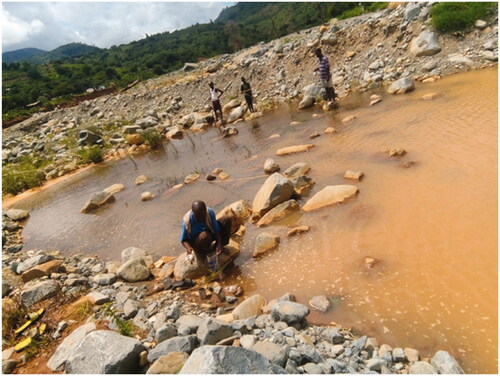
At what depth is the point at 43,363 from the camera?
3658 millimetres

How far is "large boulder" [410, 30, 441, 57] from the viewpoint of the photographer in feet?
43.0

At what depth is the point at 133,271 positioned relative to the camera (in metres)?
5.49

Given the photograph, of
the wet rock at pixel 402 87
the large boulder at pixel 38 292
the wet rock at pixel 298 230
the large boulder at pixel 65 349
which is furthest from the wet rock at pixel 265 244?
the wet rock at pixel 402 87

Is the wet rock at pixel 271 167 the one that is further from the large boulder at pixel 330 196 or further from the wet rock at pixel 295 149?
the large boulder at pixel 330 196

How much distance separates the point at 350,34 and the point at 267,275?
54.7 feet

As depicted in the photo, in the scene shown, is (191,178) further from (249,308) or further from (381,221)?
(249,308)

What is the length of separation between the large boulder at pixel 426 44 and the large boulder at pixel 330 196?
10.3m

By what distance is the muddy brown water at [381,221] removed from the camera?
349cm

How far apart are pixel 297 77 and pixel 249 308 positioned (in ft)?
52.8

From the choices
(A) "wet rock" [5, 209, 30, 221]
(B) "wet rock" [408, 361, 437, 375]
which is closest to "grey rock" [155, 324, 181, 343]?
(B) "wet rock" [408, 361, 437, 375]

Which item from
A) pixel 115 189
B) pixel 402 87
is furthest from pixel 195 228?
pixel 402 87

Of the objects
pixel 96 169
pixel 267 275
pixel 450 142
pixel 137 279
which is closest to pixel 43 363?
pixel 137 279

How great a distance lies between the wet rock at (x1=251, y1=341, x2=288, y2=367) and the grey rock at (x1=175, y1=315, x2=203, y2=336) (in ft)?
2.78

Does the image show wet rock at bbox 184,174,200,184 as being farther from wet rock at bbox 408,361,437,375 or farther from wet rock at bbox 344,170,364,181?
wet rock at bbox 408,361,437,375
